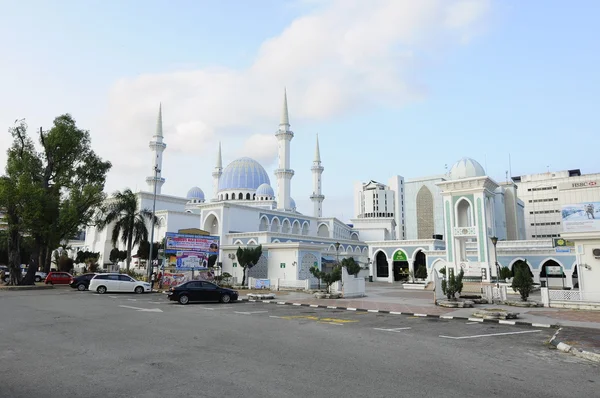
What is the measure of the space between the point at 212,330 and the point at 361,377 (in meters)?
5.76

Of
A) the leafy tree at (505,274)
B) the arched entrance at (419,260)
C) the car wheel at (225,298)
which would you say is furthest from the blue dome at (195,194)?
the car wheel at (225,298)

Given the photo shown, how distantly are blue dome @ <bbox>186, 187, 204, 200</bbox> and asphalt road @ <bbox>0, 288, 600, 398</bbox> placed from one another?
209ft

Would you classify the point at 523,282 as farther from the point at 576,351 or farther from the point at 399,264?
the point at 399,264

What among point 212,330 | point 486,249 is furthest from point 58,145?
point 486,249

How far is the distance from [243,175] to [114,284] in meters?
44.3

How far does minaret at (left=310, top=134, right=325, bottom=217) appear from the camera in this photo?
232 ft

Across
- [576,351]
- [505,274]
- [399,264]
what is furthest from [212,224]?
[576,351]

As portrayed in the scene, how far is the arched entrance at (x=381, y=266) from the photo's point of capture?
54.2 meters

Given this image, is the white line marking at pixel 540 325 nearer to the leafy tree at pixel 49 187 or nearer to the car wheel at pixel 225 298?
the car wheel at pixel 225 298

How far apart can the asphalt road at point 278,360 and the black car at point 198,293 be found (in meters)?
6.40

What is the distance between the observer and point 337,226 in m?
70.2

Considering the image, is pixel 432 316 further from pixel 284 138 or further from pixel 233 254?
pixel 284 138

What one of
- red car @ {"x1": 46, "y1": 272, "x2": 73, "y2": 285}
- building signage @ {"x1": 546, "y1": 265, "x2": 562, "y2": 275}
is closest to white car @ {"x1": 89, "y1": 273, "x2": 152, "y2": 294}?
red car @ {"x1": 46, "y1": 272, "x2": 73, "y2": 285}

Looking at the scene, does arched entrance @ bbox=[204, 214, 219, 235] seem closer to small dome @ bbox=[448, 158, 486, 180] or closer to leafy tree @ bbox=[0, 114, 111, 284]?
leafy tree @ bbox=[0, 114, 111, 284]
